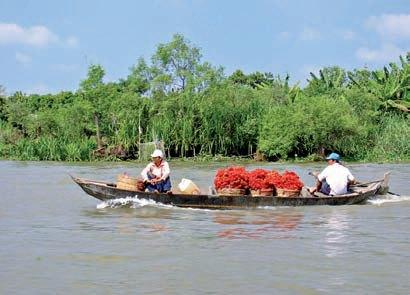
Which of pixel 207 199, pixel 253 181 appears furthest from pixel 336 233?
pixel 207 199

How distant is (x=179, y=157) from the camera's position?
3406cm

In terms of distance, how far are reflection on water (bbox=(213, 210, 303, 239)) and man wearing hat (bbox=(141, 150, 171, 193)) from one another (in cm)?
110

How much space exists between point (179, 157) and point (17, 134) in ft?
31.1

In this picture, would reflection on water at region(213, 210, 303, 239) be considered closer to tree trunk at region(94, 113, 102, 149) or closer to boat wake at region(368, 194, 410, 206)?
boat wake at region(368, 194, 410, 206)

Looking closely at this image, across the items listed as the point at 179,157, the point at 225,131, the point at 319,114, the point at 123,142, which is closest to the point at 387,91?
the point at 319,114

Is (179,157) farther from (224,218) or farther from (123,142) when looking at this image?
(224,218)

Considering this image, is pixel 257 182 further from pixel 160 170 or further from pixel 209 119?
pixel 209 119

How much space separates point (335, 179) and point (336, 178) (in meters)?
0.03

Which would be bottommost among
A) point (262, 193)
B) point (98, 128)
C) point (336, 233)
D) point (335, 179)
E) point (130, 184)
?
point (336, 233)

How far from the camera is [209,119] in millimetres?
33688

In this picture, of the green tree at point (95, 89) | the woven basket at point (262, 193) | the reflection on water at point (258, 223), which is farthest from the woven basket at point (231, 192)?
the green tree at point (95, 89)

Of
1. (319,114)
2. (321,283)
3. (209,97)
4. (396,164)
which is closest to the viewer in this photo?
(321,283)

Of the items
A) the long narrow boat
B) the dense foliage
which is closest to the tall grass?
the dense foliage

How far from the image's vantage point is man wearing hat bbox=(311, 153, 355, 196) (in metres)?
13.2
